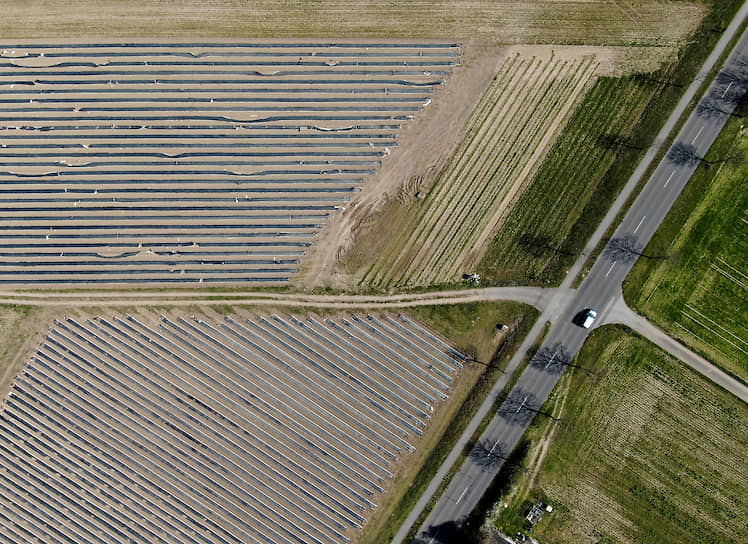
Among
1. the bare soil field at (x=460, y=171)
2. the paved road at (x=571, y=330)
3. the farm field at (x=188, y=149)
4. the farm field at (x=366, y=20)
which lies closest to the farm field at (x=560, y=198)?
the bare soil field at (x=460, y=171)

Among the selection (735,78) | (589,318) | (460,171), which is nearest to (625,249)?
(589,318)

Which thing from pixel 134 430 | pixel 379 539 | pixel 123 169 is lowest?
pixel 134 430

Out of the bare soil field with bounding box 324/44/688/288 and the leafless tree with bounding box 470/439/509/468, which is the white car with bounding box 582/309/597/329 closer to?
the bare soil field with bounding box 324/44/688/288

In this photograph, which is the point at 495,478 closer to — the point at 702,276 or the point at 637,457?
the point at 637,457

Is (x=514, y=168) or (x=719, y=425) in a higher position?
(x=514, y=168)

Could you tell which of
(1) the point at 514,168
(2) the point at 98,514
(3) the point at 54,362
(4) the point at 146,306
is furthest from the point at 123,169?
(1) the point at 514,168

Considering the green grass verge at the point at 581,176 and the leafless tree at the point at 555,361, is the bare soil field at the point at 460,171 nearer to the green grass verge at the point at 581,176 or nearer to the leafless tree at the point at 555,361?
the green grass verge at the point at 581,176

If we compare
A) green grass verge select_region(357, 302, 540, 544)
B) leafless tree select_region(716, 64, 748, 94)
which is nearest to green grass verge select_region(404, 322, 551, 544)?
green grass verge select_region(357, 302, 540, 544)

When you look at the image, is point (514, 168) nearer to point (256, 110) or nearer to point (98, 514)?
point (256, 110)
